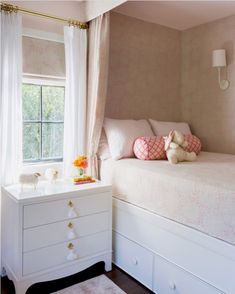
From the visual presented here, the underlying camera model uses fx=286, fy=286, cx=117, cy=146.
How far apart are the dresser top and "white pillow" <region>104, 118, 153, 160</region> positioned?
0.36 metres

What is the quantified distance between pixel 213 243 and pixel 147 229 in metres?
0.58

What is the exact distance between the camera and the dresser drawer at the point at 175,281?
1.75 meters

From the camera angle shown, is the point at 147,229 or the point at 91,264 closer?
the point at 147,229

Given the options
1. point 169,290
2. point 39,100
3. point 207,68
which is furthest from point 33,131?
point 207,68

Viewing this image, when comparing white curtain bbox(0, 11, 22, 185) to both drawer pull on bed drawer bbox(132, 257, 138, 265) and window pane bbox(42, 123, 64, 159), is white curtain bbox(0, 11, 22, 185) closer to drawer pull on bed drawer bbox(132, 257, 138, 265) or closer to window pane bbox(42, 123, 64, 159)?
window pane bbox(42, 123, 64, 159)

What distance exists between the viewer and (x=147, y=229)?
2135 mm

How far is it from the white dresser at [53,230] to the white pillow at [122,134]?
0.37m

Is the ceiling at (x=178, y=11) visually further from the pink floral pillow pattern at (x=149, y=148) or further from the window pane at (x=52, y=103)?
the pink floral pillow pattern at (x=149, y=148)

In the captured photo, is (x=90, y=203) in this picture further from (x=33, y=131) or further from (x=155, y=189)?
(x=33, y=131)

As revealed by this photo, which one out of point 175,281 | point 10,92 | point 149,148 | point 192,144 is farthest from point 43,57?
point 175,281

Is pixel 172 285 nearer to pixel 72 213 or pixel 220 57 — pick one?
pixel 72 213

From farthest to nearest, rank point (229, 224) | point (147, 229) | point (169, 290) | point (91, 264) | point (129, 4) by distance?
point (129, 4), point (91, 264), point (147, 229), point (169, 290), point (229, 224)

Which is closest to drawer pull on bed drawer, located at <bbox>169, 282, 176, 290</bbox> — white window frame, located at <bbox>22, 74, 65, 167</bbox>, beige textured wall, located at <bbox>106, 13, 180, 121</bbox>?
white window frame, located at <bbox>22, 74, 65, 167</bbox>

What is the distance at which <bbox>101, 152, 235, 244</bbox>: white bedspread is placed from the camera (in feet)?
5.34
